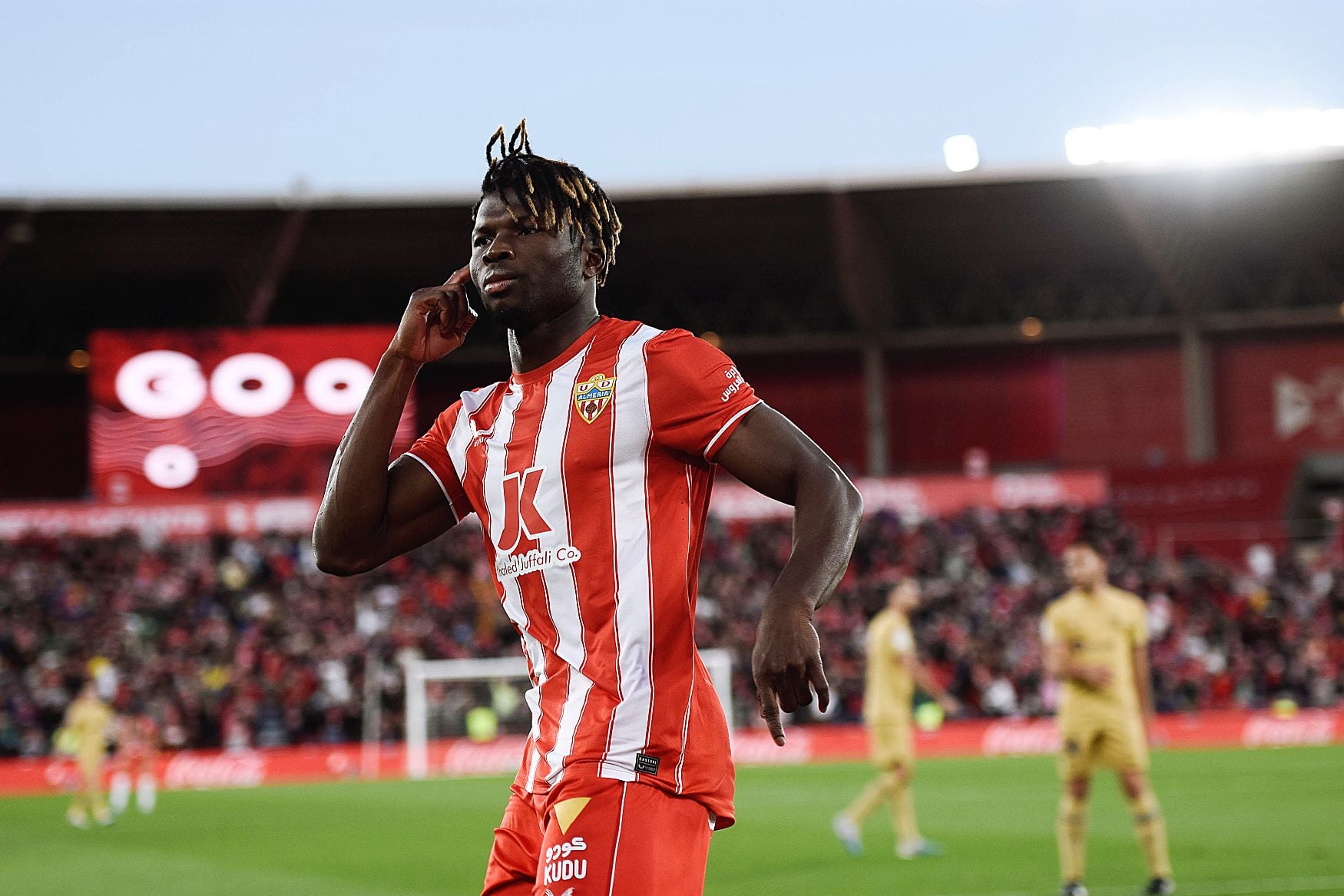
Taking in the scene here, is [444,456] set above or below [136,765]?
above

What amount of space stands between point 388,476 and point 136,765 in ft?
63.2

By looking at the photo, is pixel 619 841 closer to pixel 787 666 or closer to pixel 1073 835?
pixel 787 666

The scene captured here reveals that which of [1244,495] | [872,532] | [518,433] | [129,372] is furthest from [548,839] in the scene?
[1244,495]

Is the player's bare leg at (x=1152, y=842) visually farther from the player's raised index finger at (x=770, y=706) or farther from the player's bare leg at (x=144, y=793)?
the player's bare leg at (x=144, y=793)

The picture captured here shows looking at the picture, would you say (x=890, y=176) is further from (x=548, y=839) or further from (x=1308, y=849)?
(x=548, y=839)

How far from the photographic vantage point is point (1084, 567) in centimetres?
1005

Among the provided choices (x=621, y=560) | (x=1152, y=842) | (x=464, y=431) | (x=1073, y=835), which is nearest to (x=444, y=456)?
(x=464, y=431)

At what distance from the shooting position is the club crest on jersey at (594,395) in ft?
9.53

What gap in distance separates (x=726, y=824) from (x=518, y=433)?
0.83 meters

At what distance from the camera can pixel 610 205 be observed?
3.16 meters

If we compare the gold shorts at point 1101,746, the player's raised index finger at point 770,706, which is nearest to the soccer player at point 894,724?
the gold shorts at point 1101,746

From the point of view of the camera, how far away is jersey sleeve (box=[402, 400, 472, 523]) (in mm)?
3211

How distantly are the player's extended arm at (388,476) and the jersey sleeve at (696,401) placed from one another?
546 mm

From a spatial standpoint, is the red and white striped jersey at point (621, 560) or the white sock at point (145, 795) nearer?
the red and white striped jersey at point (621, 560)
